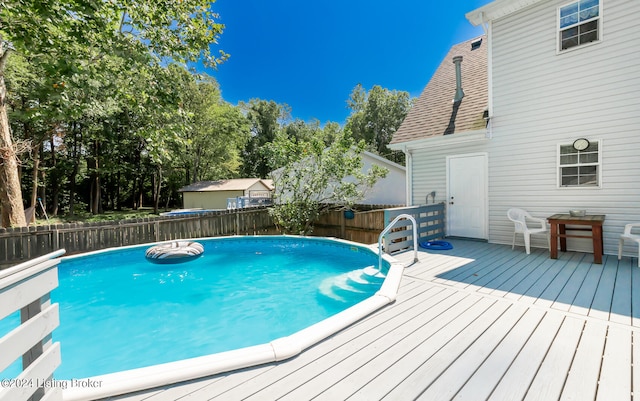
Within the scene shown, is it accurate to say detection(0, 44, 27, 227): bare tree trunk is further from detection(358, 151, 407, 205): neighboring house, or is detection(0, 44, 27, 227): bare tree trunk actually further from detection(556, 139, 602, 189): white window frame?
detection(556, 139, 602, 189): white window frame

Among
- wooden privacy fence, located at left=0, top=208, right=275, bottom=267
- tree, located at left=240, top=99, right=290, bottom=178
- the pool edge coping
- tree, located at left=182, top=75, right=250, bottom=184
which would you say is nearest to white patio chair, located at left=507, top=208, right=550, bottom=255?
the pool edge coping

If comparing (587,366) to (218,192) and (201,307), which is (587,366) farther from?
(218,192)

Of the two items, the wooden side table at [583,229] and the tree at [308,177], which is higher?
the tree at [308,177]

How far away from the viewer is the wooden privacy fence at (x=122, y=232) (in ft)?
21.3

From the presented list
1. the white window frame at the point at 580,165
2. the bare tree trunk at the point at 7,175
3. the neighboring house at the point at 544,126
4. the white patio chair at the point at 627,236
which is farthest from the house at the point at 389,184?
the bare tree trunk at the point at 7,175

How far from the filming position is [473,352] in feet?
7.45

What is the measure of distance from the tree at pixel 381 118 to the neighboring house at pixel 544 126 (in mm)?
20001

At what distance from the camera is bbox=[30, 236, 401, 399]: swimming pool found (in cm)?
219

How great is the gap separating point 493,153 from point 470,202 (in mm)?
1191

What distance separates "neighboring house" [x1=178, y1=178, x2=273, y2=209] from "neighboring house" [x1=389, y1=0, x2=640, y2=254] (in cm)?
1759

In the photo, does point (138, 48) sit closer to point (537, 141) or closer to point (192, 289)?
point (192, 289)

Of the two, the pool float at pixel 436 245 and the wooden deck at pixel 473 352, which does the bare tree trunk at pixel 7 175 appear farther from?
the pool float at pixel 436 245

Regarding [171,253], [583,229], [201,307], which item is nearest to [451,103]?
[583,229]

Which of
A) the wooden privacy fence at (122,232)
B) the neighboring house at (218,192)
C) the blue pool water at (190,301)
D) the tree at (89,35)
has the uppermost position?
the tree at (89,35)
